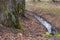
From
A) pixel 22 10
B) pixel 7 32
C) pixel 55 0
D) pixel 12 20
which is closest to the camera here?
pixel 7 32

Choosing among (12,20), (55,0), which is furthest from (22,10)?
(55,0)

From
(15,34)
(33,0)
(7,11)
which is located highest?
(7,11)

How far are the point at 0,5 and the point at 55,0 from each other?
28.3 metres

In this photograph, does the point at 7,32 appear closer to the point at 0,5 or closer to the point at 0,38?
the point at 0,38

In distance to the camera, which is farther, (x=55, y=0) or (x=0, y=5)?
(x=55, y=0)

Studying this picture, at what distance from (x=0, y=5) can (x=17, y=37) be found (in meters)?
2.22

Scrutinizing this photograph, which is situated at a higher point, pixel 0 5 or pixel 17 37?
pixel 0 5

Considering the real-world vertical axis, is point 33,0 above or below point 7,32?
below

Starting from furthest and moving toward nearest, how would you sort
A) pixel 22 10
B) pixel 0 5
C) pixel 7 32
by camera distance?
pixel 22 10, pixel 0 5, pixel 7 32

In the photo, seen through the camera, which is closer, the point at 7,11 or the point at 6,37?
the point at 6,37

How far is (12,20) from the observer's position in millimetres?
9883

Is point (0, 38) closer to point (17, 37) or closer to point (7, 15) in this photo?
point (17, 37)

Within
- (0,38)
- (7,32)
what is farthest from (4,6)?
(0,38)

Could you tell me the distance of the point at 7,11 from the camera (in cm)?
962
